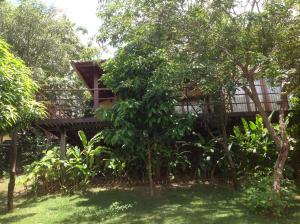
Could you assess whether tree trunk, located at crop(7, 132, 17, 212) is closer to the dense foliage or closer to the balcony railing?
the dense foliage

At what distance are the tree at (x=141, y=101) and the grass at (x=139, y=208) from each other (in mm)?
1039

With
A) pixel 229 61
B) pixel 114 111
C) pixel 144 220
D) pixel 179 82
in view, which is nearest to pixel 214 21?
pixel 229 61

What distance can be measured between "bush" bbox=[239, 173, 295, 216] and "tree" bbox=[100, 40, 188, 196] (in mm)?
2877

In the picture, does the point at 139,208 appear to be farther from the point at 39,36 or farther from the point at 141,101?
the point at 39,36

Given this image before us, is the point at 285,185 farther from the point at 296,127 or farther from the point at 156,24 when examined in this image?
the point at 156,24

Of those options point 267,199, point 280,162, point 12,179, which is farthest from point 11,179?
point 280,162

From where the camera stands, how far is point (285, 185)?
358 inches

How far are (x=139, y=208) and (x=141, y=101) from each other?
3.29 metres

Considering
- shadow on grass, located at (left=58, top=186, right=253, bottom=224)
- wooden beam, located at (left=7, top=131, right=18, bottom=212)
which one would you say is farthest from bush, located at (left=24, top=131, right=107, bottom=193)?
wooden beam, located at (left=7, top=131, right=18, bottom=212)

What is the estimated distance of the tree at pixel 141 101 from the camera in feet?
34.1

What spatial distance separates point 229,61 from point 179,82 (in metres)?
1.52

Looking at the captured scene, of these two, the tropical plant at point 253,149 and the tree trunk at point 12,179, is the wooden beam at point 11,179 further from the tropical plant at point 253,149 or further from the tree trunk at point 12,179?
the tropical plant at point 253,149

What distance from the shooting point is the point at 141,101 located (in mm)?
10680

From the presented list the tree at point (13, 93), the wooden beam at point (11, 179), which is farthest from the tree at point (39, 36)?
the tree at point (13, 93)
